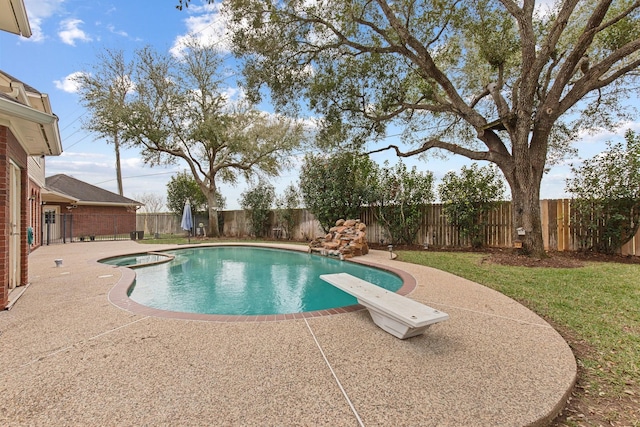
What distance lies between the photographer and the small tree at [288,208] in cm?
1598

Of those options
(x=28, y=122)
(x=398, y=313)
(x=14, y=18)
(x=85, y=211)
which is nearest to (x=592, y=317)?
(x=398, y=313)

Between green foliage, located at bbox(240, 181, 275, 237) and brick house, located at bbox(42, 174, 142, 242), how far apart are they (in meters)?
8.35

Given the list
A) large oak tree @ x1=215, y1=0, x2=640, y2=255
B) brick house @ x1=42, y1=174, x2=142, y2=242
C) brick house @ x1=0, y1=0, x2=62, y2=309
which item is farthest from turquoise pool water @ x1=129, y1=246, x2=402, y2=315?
brick house @ x1=42, y1=174, x2=142, y2=242

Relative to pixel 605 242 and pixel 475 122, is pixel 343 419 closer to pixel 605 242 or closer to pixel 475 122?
pixel 475 122

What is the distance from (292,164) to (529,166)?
13.3 meters

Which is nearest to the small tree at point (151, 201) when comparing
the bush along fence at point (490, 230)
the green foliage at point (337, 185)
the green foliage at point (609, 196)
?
the bush along fence at point (490, 230)

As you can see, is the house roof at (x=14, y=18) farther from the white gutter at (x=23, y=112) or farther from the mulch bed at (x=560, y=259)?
the mulch bed at (x=560, y=259)

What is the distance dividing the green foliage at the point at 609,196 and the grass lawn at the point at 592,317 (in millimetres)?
1527

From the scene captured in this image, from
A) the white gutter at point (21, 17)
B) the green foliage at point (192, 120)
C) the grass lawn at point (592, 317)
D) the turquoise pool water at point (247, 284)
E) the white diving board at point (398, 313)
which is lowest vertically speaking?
the turquoise pool water at point (247, 284)

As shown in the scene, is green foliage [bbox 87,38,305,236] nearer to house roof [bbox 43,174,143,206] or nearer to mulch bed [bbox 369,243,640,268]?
house roof [bbox 43,174,143,206]

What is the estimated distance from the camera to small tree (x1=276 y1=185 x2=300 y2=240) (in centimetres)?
1598

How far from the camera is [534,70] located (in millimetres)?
7789

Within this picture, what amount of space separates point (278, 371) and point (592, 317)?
4.31 m

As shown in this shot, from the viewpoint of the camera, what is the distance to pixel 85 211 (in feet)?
65.5
